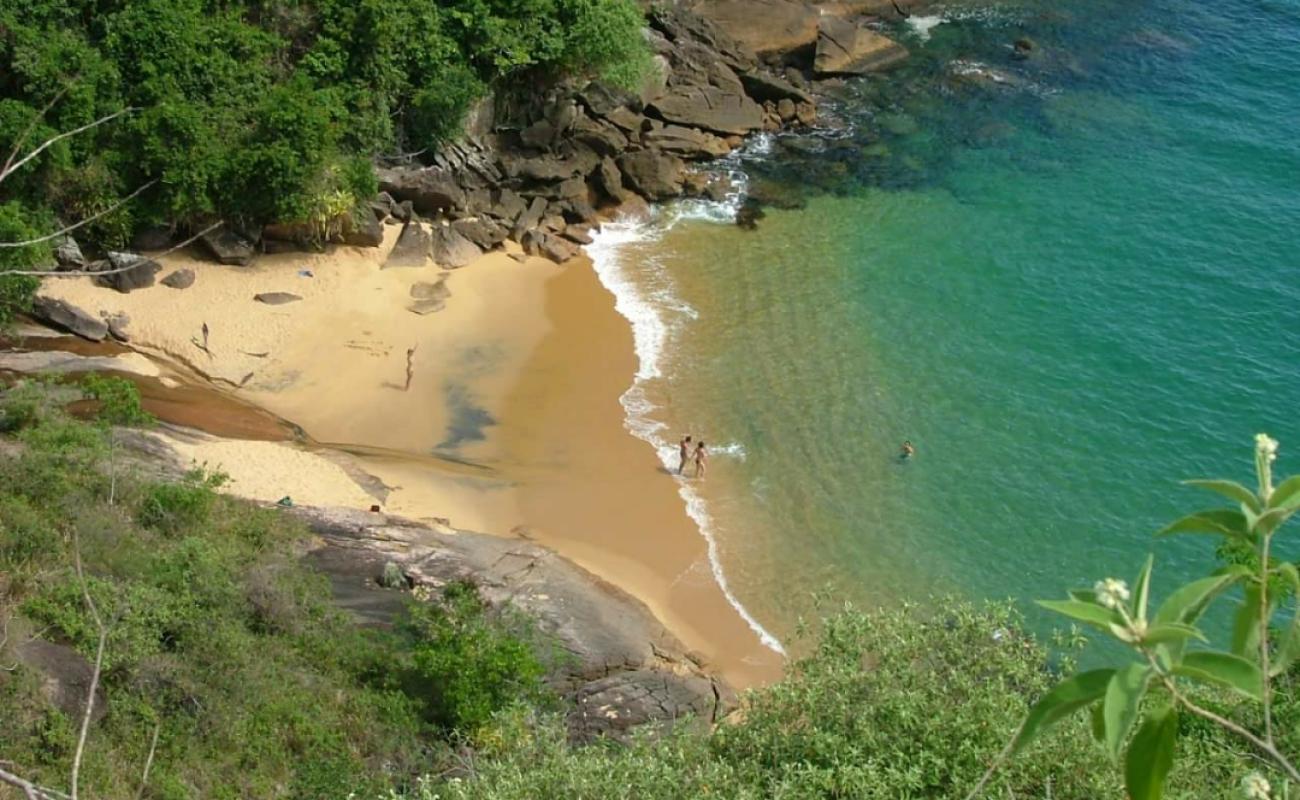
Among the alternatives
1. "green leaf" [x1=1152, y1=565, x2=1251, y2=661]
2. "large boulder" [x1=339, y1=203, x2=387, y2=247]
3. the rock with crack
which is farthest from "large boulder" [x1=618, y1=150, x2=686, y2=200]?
"green leaf" [x1=1152, y1=565, x2=1251, y2=661]

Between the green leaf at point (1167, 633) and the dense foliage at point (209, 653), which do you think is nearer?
the green leaf at point (1167, 633)

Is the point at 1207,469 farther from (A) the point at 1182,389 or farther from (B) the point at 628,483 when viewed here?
(B) the point at 628,483

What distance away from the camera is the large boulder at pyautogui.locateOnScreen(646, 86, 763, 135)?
4347 centimetres

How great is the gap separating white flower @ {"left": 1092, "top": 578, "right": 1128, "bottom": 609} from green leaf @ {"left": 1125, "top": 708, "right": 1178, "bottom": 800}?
2.14 ft

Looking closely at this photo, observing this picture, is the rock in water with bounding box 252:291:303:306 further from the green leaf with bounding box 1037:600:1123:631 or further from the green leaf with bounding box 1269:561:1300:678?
the green leaf with bounding box 1037:600:1123:631

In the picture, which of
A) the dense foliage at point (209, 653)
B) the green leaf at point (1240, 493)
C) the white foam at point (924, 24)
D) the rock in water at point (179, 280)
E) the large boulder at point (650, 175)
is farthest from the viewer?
the white foam at point (924, 24)

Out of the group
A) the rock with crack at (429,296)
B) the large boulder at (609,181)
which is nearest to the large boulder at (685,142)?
the large boulder at (609,181)

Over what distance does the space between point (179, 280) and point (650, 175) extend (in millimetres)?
14435

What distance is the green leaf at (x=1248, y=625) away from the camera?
6230 millimetres

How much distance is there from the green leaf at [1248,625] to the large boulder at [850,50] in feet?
145

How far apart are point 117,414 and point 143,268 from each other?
8.14 metres

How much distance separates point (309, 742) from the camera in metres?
19.9

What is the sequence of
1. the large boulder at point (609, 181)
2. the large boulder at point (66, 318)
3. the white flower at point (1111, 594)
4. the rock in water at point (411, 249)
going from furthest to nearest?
the large boulder at point (609, 181)
the rock in water at point (411, 249)
the large boulder at point (66, 318)
the white flower at point (1111, 594)

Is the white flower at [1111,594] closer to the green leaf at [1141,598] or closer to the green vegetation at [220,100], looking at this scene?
the green leaf at [1141,598]
